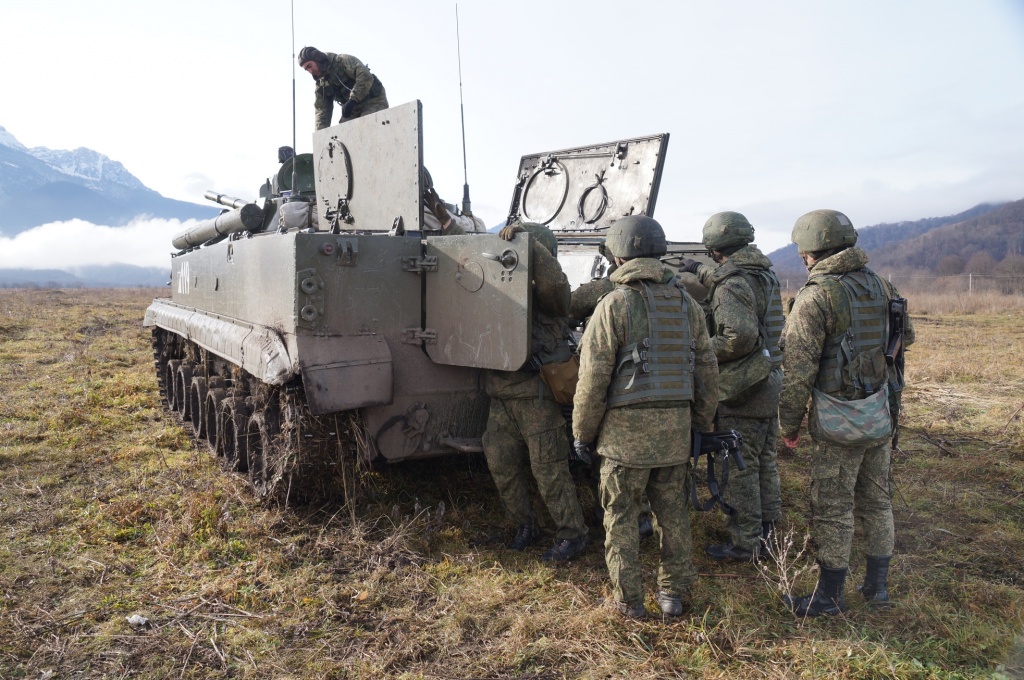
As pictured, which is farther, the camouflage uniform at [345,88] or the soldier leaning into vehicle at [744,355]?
the camouflage uniform at [345,88]

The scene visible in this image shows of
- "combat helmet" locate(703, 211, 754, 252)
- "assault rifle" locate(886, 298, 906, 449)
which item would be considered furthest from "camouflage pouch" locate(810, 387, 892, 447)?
"combat helmet" locate(703, 211, 754, 252)

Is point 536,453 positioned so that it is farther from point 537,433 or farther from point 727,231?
point 727,231

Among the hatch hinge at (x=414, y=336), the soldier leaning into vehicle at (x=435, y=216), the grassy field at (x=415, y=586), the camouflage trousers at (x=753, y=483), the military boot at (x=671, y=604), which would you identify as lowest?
the grassy field at (x=415, y=586)

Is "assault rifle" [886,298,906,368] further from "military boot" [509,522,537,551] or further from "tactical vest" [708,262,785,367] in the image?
"military boot" [509,522,537,551]

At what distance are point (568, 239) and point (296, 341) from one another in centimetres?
356

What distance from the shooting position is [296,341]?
13.9 ft

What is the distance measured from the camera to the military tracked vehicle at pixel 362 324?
13.9 ft

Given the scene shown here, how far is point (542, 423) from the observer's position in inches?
172

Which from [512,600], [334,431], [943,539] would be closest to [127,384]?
[334,431]

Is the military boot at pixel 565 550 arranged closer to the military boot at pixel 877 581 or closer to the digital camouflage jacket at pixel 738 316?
the digital camouflage jacket at pixel 738 316

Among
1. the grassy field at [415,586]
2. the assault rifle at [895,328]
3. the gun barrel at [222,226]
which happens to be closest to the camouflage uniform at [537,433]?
the grassy field at [415,586]

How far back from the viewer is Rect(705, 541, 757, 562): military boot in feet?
14.6

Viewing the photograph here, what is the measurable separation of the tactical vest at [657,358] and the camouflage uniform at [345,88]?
11.3 ft

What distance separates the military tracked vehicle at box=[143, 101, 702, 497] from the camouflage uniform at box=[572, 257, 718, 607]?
70 cm
